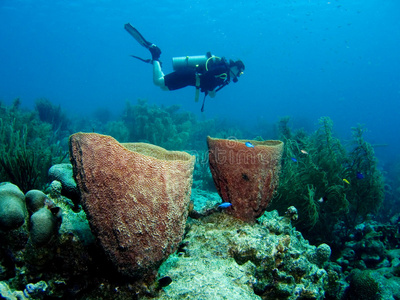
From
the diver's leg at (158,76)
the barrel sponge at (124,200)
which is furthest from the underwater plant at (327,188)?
the diver's leg at (158,76)

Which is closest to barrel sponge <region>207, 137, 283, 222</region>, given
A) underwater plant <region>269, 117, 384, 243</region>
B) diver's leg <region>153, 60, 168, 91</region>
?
underwater plant <region>269, 117, 384, 243</region>

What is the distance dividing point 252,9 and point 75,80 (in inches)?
5109

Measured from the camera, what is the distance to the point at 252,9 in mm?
56344

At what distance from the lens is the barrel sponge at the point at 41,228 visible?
1691 millimetres

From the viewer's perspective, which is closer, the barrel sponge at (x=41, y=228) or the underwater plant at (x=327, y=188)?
the barrel sponge at (x=41, y=228)

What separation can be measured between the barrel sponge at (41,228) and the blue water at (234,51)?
100ft

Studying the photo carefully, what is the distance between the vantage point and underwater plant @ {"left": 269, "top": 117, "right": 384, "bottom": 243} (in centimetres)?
496

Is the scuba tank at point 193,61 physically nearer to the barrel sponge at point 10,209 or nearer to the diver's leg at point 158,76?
the diver's leg at point 158,76

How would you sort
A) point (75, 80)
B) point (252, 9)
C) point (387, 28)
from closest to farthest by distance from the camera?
point (252, 9), point (387, 28), point (75, 80)

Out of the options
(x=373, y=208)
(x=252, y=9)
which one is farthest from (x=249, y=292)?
(x=252, y=9)

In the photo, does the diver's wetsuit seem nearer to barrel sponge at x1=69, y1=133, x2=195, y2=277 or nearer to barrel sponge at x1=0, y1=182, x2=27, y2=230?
barrel sponge at x1=69, y1=133, x2=195, y2=277

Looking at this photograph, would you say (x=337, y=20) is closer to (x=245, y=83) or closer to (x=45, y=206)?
(x=245, y=83)

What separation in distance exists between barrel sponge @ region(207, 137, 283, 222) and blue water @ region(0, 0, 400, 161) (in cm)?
2866

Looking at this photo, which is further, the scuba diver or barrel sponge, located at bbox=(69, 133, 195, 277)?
the scuba diver
